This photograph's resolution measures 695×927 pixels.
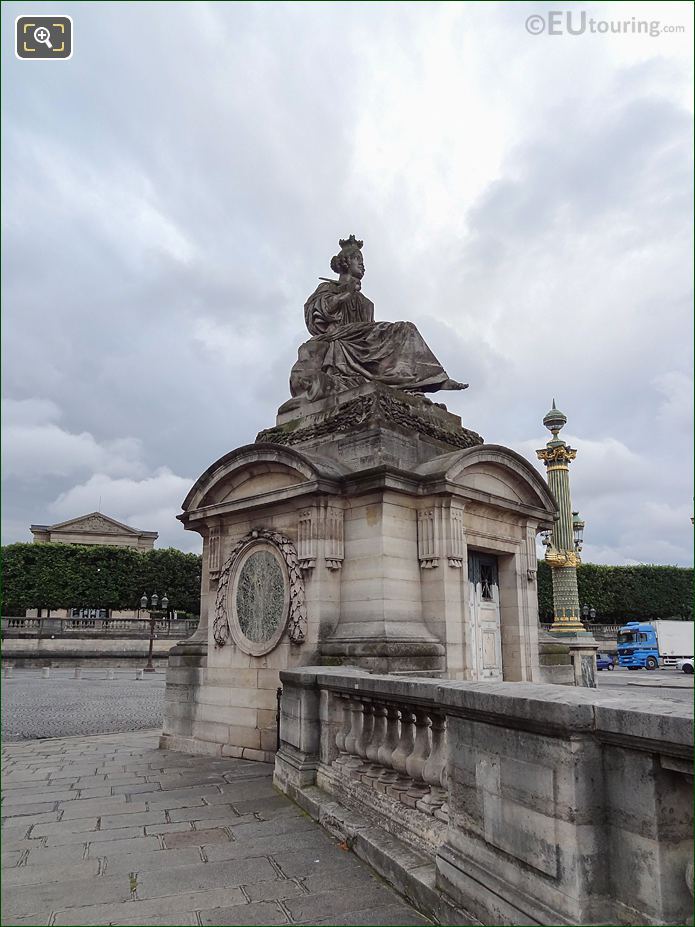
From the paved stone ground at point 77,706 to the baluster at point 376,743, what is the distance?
839 centimetres

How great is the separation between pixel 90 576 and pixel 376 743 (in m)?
41.1

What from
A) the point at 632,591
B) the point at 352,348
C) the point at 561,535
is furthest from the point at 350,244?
the point at 632,591

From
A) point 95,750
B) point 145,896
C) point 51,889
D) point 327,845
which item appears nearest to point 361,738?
point 327,845

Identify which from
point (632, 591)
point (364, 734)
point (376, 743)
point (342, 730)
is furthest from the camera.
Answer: point (632, 591)

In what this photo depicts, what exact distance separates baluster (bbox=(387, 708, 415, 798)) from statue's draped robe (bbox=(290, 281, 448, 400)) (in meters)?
6.00

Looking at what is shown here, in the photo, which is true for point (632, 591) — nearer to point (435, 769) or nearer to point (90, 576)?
point (90, 576)

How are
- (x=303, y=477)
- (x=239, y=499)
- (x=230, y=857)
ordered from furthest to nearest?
(x=239, y=499)
(x=303, y=477)
(x=230, y=857)

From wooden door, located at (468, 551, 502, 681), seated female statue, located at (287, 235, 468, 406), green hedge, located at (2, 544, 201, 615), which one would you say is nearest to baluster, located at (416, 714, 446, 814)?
wooden door, located at (468, 551, 502, 681)

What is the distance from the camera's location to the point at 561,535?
77.8 feet

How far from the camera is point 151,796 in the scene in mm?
6793

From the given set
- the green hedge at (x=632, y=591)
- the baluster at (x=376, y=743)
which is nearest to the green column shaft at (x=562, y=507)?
the baluster at (x=376, y=743)

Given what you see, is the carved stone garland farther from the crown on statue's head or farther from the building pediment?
the building pediment

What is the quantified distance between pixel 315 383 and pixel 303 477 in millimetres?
2305

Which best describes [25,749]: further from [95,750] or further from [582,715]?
[582,715]
